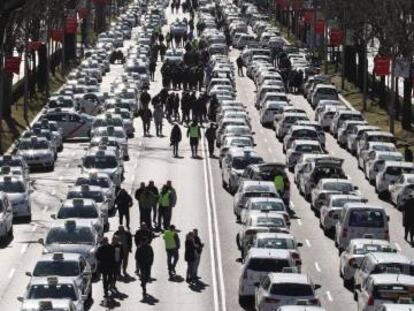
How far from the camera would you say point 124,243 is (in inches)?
1874

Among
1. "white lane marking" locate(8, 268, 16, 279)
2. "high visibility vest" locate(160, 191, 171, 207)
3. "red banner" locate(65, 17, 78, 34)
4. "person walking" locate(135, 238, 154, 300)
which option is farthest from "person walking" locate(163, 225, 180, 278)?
"red banner" locate(65, 17, 78, 34)

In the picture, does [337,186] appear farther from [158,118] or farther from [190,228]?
[158,118]

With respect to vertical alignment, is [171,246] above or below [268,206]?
above

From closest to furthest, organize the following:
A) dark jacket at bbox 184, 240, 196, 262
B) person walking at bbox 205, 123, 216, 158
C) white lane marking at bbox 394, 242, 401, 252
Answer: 1. dark jacket at bbox 184, 240, 196, 262
2. white lane marking at bbox 394, 242, 401, 252
3. person walking at bbox 205, 123, 216, 158

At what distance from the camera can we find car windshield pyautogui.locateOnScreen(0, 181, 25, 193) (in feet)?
192

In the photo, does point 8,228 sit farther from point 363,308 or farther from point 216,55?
point 216,55

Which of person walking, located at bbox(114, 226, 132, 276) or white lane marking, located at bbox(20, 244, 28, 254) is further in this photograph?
white lane marking, located at bbox(20, 244, 28, 254)

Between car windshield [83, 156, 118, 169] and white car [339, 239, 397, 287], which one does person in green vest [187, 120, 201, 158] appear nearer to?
car windshield [83, 156, 118, 169]

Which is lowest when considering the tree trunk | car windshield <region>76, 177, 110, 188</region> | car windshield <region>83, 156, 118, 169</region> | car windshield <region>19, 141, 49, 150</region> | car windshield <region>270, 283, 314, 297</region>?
the tree trunk

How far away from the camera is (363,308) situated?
41188 mm

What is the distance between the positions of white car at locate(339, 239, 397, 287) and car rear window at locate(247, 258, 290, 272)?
10.2 ft

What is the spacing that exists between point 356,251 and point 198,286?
4.42 meters

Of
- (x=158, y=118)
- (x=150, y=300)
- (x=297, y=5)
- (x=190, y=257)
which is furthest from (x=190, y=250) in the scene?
(x=297, y=5)

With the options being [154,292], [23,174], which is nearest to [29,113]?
[23,174]
